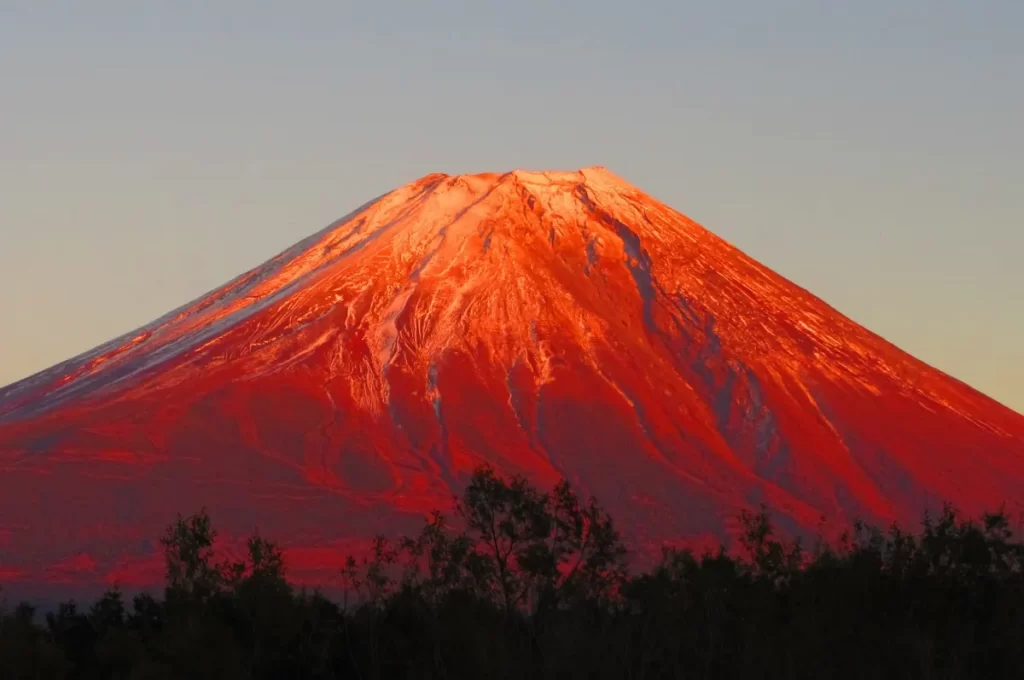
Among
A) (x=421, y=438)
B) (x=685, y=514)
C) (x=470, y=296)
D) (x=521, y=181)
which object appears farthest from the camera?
(x=521, y=181)

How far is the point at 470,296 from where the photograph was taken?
452 ft

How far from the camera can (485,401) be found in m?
126

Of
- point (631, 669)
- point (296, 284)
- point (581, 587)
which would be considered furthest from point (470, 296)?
point (631, 669)

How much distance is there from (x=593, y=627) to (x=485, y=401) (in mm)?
83420

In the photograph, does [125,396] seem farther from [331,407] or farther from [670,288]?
[670,288]

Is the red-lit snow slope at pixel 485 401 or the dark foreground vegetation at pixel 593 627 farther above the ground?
the red-lit snow slope at pixel 485 401

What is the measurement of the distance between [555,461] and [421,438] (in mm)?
9262

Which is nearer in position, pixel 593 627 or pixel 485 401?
pixel 593 627

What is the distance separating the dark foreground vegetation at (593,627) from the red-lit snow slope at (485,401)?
188ft

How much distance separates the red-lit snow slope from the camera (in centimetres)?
11512

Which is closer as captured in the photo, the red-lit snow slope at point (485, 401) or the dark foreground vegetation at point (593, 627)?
the dark foreground vegetation at point (593, 627)

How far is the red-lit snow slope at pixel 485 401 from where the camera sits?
115 m

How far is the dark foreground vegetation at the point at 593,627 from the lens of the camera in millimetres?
41000

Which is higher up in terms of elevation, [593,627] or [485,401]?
[485,401]
